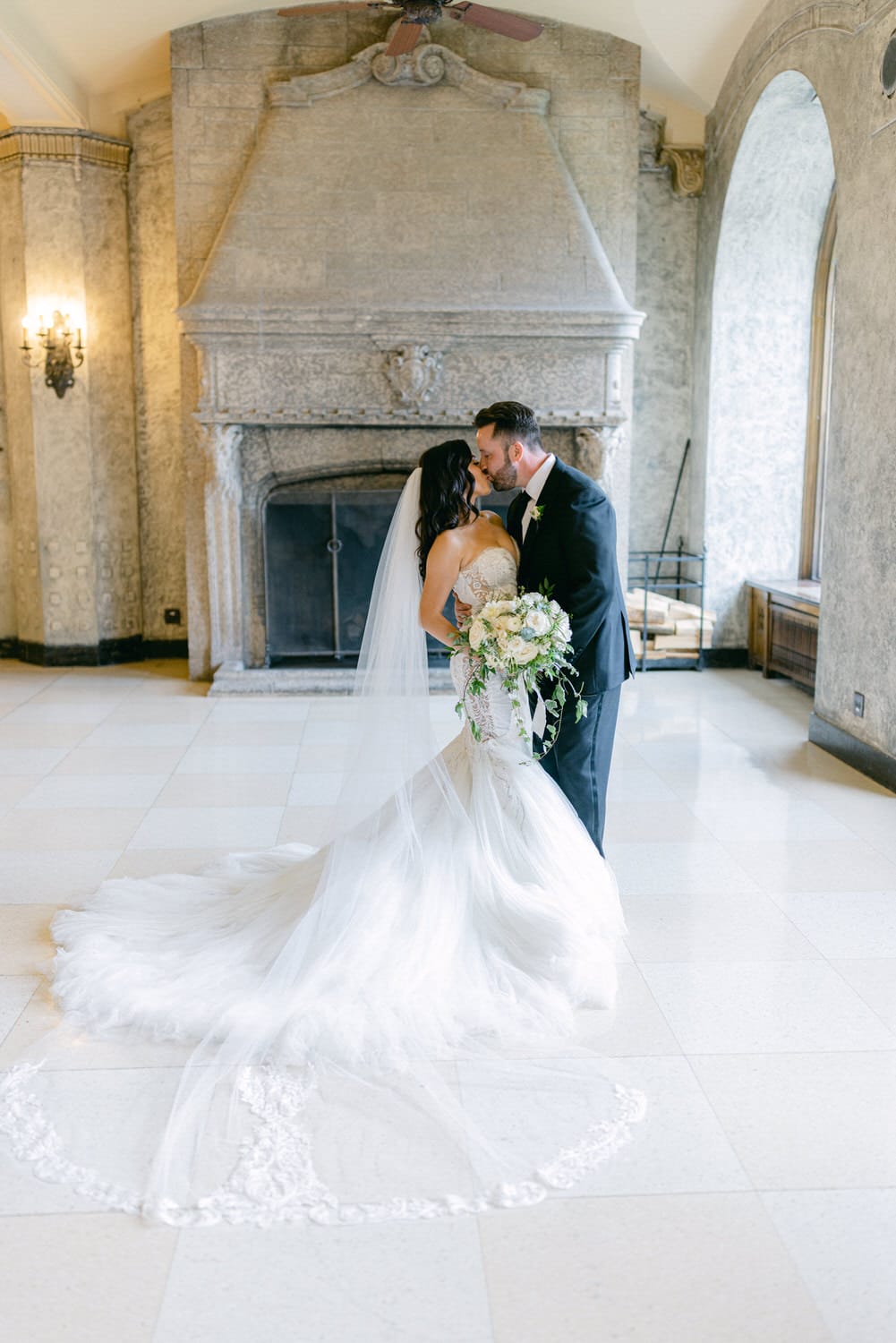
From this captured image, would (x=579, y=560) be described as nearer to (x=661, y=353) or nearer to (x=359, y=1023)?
(x=359, y=1023)

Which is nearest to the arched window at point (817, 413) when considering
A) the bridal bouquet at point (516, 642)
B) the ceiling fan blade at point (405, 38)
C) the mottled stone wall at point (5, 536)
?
the ceiling fan blade at point (405, 38)

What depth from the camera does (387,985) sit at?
337 cm

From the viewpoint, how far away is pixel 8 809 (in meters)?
5.55

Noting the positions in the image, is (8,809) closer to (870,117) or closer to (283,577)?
(283,577)

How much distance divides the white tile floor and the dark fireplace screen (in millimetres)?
2403

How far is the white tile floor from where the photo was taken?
7.27 ft

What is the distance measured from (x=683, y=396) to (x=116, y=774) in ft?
17.1

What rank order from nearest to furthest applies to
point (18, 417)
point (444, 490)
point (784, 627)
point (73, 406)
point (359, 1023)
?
point (359, 1023), point (444, 490), point (784, 627), point (73, 406), point (18, 417)

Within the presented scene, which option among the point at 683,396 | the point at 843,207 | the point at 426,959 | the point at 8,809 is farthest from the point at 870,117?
the point at 8,809

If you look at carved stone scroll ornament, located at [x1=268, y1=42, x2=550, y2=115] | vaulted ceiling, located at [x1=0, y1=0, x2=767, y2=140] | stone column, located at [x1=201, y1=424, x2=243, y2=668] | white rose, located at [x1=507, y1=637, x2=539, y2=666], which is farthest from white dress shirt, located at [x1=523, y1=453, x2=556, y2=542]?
carved stone scroll ornament, located at [x1=268, y1=42, x2=550, y2=115]

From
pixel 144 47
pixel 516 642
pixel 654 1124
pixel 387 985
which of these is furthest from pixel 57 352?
pixel 654 1124

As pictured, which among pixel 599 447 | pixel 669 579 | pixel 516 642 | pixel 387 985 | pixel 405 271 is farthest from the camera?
pixel 669 579

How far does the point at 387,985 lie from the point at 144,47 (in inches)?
273

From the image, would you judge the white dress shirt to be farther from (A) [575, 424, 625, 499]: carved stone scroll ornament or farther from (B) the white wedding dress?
(A) [575, 424, 625, 499]: carved stone scroll ornament
